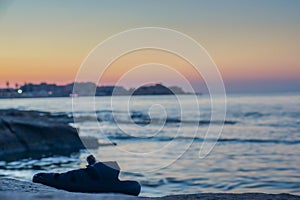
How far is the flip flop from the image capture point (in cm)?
374

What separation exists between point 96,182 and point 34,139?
14558 millimetres

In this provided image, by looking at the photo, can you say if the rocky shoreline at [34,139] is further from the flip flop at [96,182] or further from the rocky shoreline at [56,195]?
the rocky shoreline at [56,195]

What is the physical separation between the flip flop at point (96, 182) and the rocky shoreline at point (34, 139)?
463 inches

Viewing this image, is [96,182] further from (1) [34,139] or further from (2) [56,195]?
(1) [34,139]

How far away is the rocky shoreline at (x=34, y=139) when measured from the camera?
1617 centimetres

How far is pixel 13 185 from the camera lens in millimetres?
3564

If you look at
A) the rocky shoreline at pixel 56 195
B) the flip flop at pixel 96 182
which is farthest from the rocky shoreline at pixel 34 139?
the rocky shoreline at pixel 56 195

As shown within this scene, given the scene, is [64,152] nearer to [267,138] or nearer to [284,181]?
[284,181]

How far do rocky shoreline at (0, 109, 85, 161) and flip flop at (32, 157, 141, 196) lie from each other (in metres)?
11.8

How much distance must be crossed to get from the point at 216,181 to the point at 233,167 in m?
2.62

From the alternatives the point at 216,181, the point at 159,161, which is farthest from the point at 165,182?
the point at 159,161

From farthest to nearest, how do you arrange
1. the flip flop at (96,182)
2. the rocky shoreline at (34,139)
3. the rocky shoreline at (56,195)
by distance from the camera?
the rocky shoreline at (34,139), the flip flop at (96,182), the rocky shoreline at (56,195)

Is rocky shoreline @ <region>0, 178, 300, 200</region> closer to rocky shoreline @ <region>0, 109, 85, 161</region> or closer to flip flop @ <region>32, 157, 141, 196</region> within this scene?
flip flop @ <region>32, 157, 141, 196</region>

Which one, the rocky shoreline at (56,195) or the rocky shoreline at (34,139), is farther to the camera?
the rocky shoreline at (34,139)
